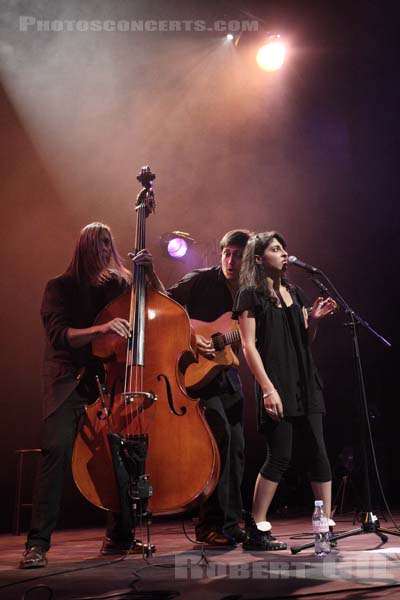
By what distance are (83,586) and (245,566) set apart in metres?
0.67

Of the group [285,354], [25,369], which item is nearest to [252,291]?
[285,354]

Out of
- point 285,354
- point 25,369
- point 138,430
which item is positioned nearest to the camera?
point 138,430

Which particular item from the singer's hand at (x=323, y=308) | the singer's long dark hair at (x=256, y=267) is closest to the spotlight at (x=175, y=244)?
the singer's long dark hair at (x=256, y=267)

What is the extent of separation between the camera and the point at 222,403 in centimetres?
354

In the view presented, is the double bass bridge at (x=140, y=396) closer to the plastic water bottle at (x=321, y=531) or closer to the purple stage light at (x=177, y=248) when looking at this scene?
the plastic water bottle at (x=321, y=531)

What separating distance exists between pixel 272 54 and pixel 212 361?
3.93 meters

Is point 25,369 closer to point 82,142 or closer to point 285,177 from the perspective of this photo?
point 82,142

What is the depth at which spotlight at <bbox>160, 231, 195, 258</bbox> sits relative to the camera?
19.4ft

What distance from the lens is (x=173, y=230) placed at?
21.1 feet

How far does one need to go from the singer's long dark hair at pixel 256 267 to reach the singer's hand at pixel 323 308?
223 mm

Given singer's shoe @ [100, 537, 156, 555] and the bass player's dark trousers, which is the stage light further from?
singer's shoe @ [100, 537, 156, 555]

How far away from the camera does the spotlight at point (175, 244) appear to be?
19.4 feet

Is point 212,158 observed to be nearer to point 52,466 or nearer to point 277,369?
point 277,369

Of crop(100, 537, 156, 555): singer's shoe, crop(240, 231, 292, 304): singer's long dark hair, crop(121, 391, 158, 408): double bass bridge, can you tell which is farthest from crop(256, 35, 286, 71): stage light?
crop(100, 537, 156, 555): singer's shoe
